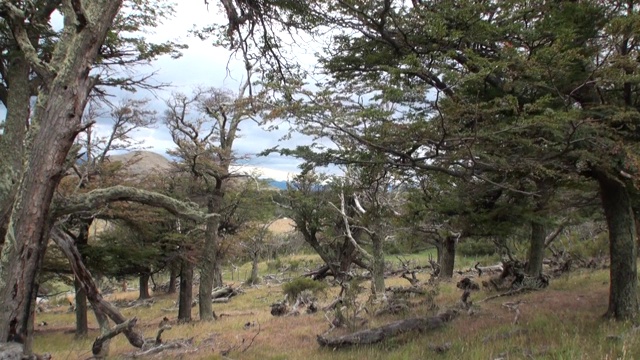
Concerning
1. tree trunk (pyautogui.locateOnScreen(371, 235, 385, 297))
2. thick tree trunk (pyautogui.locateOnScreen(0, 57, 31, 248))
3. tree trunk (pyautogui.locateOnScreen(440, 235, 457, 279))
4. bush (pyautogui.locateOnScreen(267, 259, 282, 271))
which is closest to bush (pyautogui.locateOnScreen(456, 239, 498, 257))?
tree trunk (pyautogui.locateOnScreen(440, 235, 457, 279))

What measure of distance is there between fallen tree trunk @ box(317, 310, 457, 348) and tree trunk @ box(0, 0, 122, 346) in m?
5.62

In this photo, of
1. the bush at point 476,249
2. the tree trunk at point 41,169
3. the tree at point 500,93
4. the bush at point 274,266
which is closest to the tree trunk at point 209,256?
the tree at point 500,93

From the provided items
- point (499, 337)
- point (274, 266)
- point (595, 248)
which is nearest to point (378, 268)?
point (499, 337)

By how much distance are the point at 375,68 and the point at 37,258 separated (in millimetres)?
6666

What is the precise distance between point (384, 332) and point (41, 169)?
7.03m

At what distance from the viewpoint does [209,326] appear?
53.6ft

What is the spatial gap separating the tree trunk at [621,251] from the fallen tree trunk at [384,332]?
351cm

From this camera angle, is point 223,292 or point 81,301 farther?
point 223,292

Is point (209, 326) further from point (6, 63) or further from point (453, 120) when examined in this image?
point (453, 120)

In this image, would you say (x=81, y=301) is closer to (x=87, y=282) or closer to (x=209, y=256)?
(x=209, y=256)

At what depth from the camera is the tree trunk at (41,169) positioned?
4598 mm

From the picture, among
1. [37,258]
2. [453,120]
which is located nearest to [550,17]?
[453,120]

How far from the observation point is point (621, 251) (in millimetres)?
8727

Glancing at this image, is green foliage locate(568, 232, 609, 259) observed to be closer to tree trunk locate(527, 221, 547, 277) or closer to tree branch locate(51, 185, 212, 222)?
tree trunk locate(527, 221, 547, 277)
